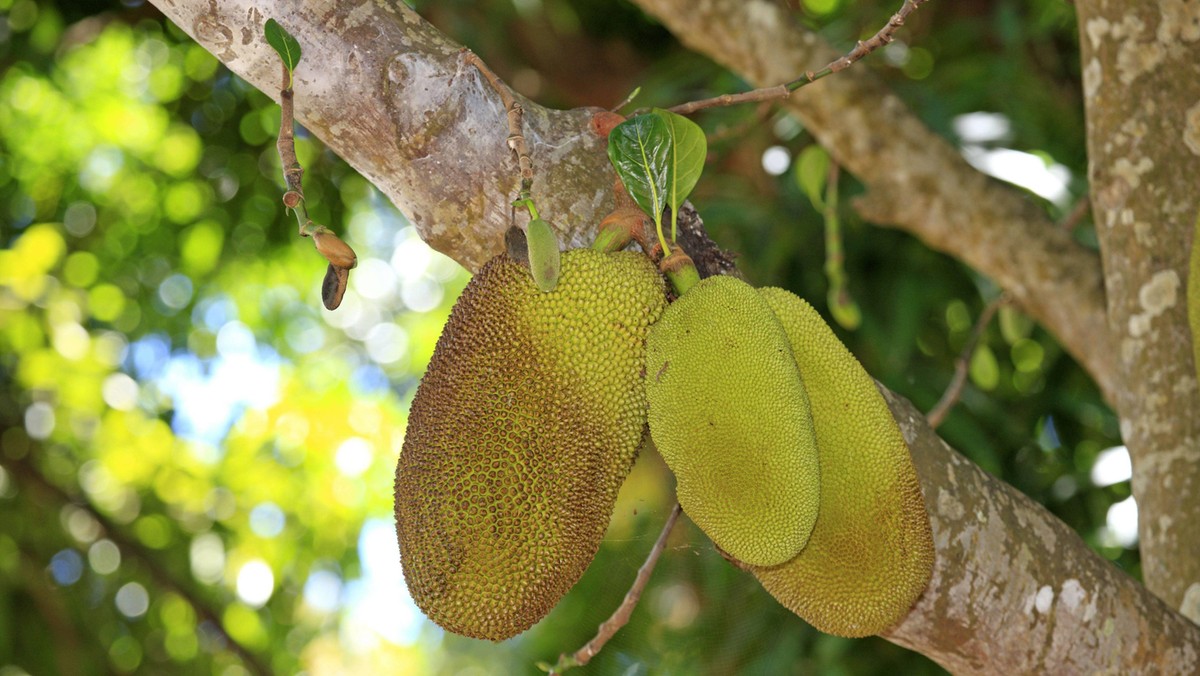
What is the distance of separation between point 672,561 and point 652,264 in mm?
853

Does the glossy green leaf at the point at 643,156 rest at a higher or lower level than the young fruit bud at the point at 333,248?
higher

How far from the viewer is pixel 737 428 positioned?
657 millimetres

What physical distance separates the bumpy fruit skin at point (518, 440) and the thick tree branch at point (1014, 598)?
26 cm

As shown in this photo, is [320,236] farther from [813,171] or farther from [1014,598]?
[813,171]

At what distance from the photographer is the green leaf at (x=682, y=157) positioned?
0.77 metres

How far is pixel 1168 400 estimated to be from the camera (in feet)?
3.44

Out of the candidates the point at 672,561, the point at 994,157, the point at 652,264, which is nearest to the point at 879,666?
the point at 672,561

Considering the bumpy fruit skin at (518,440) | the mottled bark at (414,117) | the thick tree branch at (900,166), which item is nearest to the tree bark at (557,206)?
the mottled bark at (414,117)

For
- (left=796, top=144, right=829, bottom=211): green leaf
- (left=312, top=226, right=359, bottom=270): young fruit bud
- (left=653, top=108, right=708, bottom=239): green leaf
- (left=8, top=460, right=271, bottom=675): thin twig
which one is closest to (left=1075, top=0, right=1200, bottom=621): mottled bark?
(left=796, top=144, right=829, bottom=211): green leaf

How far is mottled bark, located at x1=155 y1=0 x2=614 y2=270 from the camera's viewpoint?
0.78m

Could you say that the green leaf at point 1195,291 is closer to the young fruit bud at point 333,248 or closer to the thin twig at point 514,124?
the thin twig at point 514,124

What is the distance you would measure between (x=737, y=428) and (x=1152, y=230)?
2.04 ft

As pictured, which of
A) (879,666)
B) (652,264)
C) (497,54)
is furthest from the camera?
(497,54)

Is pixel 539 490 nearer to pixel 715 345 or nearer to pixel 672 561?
pixel 715 345
